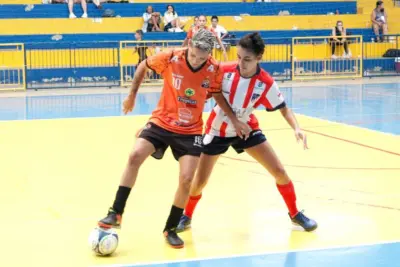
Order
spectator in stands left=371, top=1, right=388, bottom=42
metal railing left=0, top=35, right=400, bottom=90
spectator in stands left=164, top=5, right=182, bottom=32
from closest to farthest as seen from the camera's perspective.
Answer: metal railing left=0, top=35, right=400, bottom=90 → spectator in stands left=164, top=5, right=182, bottom=32 → spectator in stands left=371, top=1, right=388, bottom=42

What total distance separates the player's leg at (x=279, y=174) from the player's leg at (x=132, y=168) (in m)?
0.98

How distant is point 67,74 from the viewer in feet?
84.7

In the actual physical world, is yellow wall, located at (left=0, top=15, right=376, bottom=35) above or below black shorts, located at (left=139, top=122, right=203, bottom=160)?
above

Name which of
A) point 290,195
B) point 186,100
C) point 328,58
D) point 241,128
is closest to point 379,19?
point 328,58

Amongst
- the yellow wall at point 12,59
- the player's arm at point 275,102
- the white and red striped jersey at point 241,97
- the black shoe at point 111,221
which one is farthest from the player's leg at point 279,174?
the yellow wall at point 12,59

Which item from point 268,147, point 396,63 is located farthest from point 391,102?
point 268,147

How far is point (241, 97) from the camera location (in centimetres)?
746

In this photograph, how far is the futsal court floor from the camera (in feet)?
22.9

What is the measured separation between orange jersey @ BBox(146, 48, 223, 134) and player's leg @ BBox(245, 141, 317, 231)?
685 millimetres

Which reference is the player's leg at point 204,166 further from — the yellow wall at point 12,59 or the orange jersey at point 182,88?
the yellow wall at point 12,59

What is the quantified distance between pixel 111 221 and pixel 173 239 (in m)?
0.63

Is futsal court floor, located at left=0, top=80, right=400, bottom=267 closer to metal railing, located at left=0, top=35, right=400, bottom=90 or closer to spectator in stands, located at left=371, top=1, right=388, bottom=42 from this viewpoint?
metal railing, located at left=0, top=35, right=400, bottom=90

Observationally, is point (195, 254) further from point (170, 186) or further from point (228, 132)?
point (170, 186)

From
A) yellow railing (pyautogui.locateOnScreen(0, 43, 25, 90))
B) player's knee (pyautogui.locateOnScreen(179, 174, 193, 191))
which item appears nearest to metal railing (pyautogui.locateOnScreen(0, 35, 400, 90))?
yellow railing (pyautogui.locateOnScreen(0, 43, 25, 90))
